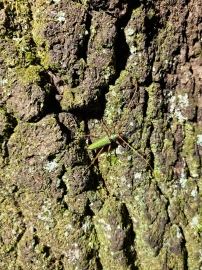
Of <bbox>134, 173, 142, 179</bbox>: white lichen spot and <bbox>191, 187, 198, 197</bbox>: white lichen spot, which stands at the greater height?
<bbox>134, 173, 142, 179</bbox>: white lichen spot

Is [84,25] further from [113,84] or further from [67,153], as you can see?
[67,153]

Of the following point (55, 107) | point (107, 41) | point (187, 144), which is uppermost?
point (107, 41)

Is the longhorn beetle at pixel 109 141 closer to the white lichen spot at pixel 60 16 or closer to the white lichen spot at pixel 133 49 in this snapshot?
the white lichen spot at pixel 133 49

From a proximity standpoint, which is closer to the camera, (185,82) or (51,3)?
(51,3)

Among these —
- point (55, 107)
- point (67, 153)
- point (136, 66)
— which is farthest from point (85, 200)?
point (136, 66)

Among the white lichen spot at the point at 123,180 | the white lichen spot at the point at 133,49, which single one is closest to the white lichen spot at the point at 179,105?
the white lichen spot at the point at 133,49

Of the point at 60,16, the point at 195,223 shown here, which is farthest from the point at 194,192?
the point at 60,16

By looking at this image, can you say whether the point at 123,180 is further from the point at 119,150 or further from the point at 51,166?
the point at 51,166

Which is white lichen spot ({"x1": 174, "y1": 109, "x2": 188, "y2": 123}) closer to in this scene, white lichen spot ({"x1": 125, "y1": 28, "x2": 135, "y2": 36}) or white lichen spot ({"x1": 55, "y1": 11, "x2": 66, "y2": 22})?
white lichen spot ({"x1": 125, "y1": 28, "x2": 135, "y2": 36})

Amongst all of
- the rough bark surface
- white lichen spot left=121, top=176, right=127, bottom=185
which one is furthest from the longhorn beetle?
white lichen spot left=121, top=176, right=127, bottom=185
